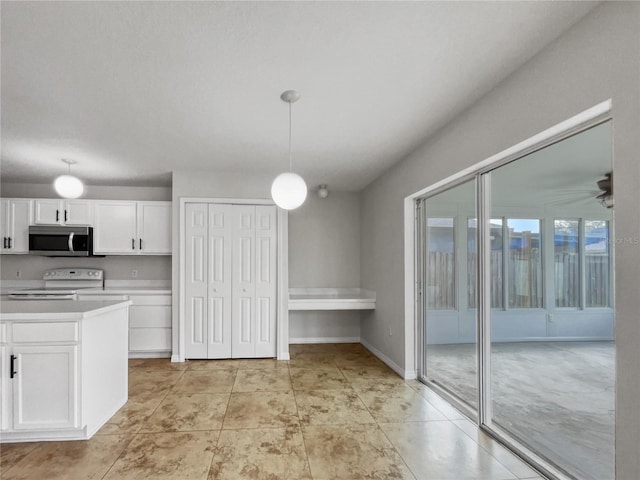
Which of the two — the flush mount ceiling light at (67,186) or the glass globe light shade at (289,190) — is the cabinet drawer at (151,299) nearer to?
the flush mount ceiling light at (67,186)

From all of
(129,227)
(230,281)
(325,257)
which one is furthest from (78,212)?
(325,257)

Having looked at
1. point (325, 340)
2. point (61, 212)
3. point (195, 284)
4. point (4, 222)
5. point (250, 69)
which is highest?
point (250, 69)

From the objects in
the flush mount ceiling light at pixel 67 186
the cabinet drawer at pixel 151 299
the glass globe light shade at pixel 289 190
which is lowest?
the cabinet drawer at pixel 151 299

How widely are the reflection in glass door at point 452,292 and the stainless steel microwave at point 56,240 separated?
459 cm

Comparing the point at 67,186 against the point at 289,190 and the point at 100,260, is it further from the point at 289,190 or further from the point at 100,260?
the point at 289,190

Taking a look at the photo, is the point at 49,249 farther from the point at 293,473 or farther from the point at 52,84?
the point at 293,473

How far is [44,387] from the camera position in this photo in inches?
99.7

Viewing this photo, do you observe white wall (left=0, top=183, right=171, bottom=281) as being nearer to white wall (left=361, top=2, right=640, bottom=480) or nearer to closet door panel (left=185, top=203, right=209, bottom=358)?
closet door panel (left=185, top=203, right=209, bottom=358)

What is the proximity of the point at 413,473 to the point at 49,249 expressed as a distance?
524 cm

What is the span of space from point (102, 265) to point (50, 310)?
10.6ft

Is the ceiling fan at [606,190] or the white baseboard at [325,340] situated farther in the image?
the white baseboard at [325,340]

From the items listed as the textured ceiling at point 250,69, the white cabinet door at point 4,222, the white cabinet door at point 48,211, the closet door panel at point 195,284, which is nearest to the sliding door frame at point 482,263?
the textured ceiling at point 250,69

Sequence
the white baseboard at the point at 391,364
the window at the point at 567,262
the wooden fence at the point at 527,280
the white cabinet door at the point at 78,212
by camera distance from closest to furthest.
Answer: the wooden fence at the point at 527,280 → the window at the point at 567,262 → the white baseboard at the point at 391,364 → the white cabinet door at the point at 78,212

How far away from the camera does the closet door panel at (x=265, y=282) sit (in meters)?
4.88
